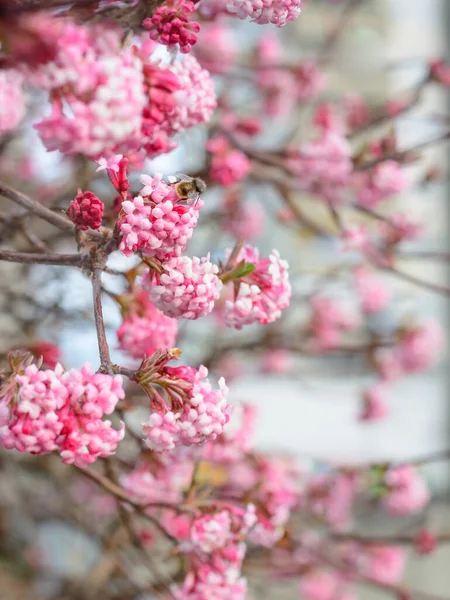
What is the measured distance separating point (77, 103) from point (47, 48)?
40mm

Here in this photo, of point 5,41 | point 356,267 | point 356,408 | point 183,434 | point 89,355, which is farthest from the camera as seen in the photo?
point 356,408

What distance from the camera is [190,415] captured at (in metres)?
0.46

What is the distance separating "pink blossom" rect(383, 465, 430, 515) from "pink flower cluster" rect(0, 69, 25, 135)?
2.45 ft

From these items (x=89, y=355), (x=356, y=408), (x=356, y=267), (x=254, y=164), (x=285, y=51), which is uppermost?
(x=285, y=51)

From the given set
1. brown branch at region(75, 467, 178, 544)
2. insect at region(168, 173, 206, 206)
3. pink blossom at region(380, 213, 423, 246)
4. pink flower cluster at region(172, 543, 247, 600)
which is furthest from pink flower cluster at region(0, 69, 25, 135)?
pink blossom at region(380, 213, 423, 246)


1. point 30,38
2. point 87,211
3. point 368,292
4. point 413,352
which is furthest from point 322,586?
point 30,38

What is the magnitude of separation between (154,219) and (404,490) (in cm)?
82

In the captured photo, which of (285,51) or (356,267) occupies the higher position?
(285,51)

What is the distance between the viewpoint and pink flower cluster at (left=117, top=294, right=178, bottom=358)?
595 millimetres

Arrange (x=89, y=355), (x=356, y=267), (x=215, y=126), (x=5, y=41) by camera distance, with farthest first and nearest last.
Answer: (x=356, y=267) → (x=89, y=355) → (x=215, y=126) → (x=5, y=41)

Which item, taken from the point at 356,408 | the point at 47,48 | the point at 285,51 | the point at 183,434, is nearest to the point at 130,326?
the point at 183,434

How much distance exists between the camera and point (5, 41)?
356 millimetres

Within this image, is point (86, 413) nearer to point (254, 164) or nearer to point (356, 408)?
point (254, 164)

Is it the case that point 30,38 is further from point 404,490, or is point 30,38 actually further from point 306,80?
point 306,80
